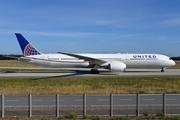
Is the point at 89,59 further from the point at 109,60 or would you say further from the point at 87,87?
the point at 87,87

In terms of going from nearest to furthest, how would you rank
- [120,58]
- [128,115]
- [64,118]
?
[64,118], [128,115], [120,58]

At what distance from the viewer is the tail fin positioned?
44781mm

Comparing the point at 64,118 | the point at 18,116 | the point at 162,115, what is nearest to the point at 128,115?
the point at 162,115

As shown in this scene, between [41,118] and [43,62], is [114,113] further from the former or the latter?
[43,62]

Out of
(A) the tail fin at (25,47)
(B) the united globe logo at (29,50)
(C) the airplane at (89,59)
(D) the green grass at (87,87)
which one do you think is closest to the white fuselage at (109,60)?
(C) the airplane at (89,59)

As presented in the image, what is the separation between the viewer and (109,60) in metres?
43.4

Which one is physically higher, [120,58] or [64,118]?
[120,58]

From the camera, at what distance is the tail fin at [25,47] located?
44.8 metres

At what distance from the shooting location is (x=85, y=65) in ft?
143

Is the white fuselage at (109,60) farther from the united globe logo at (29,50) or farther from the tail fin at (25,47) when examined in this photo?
the tail fin at (25,47)

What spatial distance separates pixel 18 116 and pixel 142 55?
3361 centimetres

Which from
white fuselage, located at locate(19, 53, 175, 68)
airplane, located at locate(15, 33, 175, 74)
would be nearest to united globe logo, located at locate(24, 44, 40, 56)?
airplane, located at locate(15, 33, 175, 74)

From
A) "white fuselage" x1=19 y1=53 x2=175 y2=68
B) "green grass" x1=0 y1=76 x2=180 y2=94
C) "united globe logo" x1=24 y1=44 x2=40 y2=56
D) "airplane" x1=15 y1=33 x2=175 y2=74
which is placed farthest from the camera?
"united globe logo" x1=24 y1=44 x2=40 y2=56

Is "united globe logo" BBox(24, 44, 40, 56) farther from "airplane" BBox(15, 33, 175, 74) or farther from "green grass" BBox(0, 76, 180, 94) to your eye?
"green grass" BBox(0, 76, 180, 94)
